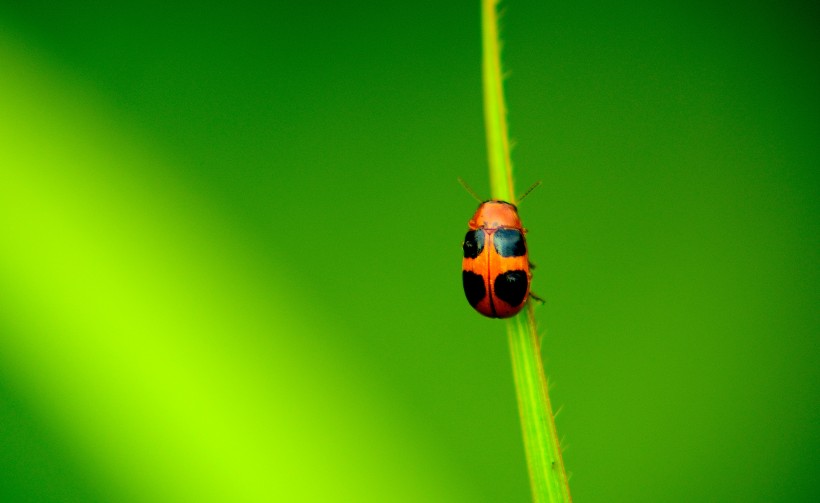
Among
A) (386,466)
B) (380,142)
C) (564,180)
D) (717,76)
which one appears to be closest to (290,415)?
(386,466)

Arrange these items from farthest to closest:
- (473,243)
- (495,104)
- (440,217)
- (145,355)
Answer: (440,217) → (473,243) → (145,355) → (495,104)

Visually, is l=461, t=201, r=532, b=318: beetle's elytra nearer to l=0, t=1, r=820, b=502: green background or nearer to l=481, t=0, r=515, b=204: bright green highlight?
l=0, t=1, r=820, b=502: green background

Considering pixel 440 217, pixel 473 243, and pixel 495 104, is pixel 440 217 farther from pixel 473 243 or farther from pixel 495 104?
pixel 495 104

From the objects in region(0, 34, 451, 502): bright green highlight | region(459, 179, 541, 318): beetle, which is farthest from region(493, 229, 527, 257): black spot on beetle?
region(0, 34, 451, 502): bright green highlight

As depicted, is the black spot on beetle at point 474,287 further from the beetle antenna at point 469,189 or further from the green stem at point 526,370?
the green stem at point 526,370

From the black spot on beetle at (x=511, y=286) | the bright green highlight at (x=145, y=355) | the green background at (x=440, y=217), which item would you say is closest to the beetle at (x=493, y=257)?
the black spot on beetle at (x=511, y=286)

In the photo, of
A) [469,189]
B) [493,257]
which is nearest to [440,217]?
[469,189]

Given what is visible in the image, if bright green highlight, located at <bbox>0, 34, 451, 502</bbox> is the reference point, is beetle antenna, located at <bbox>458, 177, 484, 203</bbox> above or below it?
above
